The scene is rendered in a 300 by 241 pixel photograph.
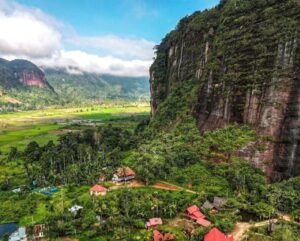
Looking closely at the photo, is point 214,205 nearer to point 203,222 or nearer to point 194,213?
point 194,213

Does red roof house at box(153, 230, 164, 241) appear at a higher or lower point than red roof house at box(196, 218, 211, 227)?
lower

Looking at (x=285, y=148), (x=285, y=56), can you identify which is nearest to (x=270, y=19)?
(x=285, y=56)

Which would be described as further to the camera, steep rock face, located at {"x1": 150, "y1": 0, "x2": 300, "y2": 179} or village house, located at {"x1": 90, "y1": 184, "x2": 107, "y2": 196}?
village house, located at {"x1": 90, "y1": 184, "x2": 107, "y2": 196}

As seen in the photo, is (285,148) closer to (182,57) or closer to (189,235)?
(189,235)

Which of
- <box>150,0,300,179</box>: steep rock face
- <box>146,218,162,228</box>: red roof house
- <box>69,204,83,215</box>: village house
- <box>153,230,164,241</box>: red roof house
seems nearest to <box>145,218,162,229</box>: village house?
<box>146,218,162,228</box>: red roof house

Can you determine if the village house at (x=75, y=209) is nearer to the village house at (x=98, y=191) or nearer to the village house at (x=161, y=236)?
the village house at (x=98, y=191)

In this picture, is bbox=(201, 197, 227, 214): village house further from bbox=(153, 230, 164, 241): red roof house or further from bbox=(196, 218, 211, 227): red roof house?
bbox=(153, 230, 164, 241): red roof house
